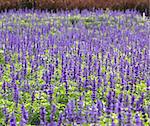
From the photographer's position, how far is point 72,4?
15047 millimetres

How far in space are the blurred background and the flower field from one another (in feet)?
15.3

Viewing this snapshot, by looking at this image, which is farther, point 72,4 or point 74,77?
point 72,4

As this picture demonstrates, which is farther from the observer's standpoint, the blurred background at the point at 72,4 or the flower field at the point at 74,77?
the blurred background at the point at 72,4

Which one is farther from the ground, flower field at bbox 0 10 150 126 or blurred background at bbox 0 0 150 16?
flower field at bbox 0 10 150 126

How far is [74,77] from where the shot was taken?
18.8ft

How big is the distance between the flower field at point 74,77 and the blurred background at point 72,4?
4.67m

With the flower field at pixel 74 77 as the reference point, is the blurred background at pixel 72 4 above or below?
below

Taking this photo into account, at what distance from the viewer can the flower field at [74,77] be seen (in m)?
4.17

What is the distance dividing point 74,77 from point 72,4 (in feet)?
31.3

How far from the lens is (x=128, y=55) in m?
7.20

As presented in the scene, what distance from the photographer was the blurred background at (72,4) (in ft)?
49.0

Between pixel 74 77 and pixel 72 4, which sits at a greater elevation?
pixel 74 77

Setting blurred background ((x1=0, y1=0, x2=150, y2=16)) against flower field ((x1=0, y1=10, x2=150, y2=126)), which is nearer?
flower field ((x1=0, y1=10, x2=150, y2=126))

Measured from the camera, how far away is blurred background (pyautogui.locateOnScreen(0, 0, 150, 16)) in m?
14.9
